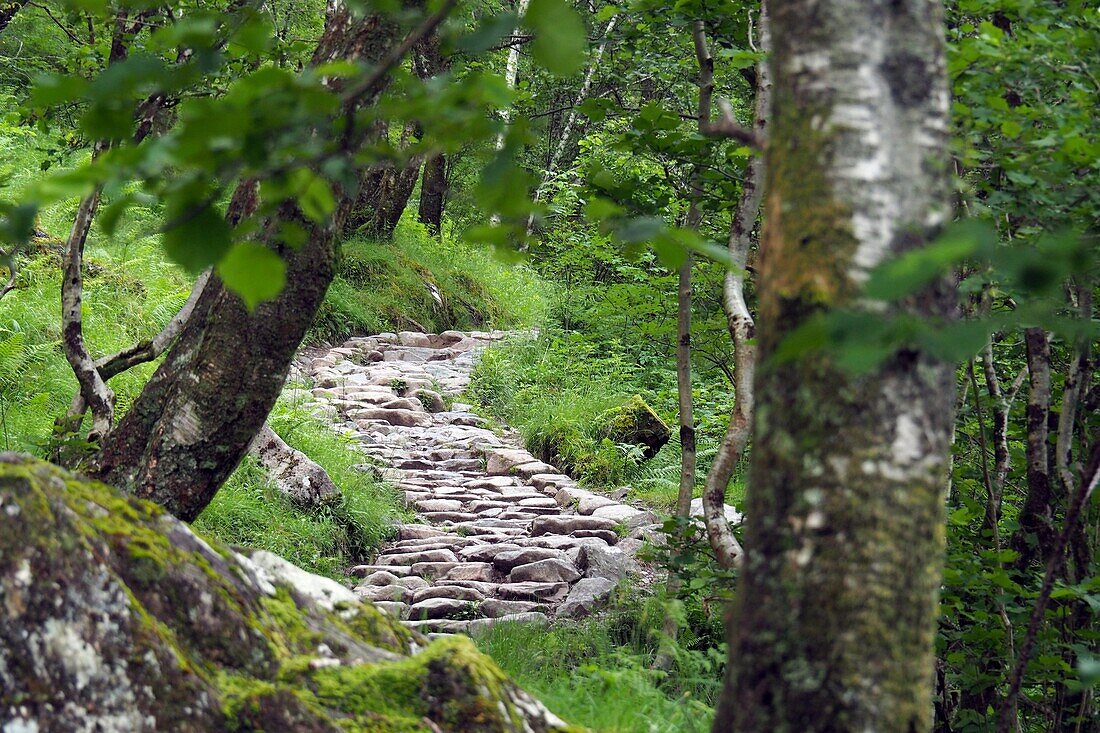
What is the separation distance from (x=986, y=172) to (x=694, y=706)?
9.74 ft

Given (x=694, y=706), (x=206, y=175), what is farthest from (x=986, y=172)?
(x=206, y=175)

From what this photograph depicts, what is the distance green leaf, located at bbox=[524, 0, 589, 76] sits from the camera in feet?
4.07

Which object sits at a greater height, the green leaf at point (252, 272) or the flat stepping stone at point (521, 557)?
the green leaf at point (252, 272)

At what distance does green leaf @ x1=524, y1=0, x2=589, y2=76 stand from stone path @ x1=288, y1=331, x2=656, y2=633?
4.16 m

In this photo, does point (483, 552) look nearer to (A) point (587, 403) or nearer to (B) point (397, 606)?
(B) point (397, 606)

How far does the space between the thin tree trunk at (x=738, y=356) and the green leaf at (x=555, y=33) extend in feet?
9.71

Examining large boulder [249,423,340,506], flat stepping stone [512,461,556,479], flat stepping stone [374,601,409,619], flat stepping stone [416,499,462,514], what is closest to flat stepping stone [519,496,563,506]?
flat stepping stone [416,499,462,514]

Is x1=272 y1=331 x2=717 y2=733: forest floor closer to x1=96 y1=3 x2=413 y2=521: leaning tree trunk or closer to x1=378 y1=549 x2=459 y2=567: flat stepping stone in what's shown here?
x1=378 y1=549 x2=459 y2=567: flat stepping stone

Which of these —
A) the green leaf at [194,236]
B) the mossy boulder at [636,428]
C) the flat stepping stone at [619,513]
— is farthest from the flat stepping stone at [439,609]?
the mossy boulder at [636,428]

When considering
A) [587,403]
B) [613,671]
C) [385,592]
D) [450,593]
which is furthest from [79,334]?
[587,403]

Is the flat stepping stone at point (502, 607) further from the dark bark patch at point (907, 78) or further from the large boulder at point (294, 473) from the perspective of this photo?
the dark bark patch at point (907, 78)

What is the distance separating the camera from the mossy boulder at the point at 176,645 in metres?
1.63

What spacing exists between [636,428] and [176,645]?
8.64m

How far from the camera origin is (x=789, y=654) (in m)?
1.25
